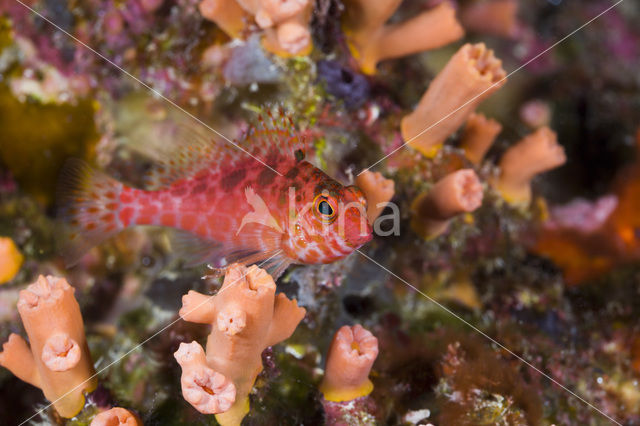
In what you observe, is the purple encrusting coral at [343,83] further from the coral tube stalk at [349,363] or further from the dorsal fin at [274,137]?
the coral tube stalk at [349,363]

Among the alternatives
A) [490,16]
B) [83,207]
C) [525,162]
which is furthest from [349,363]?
[490,16]

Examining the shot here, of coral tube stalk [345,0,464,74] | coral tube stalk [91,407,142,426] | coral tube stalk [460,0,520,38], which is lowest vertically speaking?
coral tube stalk [91,407,142,426]

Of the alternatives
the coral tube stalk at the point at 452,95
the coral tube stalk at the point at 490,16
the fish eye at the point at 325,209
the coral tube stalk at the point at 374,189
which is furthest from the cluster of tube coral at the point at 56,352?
the coral tube stalk at the point at 490,16

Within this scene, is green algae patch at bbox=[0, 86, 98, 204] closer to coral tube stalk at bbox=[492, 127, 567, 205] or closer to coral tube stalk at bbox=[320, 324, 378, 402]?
coral tube stalk at bbox=[320, 324, 378, 402]

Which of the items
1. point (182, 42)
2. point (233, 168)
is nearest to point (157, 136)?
point (182, 42)

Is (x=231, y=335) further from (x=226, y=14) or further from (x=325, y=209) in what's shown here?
(x=226, y=14)

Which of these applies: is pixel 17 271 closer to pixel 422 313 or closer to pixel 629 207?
pixel 422 313

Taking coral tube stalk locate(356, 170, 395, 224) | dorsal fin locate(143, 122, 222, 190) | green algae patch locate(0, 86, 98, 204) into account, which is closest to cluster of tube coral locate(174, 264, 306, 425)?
coral tube stalk locate(356, 170, 395, 224)
